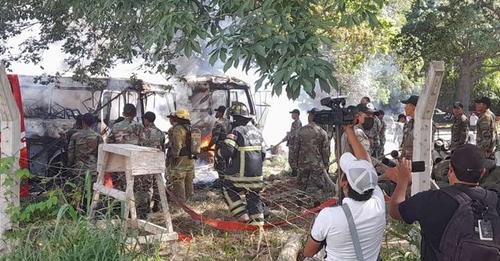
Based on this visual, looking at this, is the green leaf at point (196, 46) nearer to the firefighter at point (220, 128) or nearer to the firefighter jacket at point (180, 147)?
the firefighter jacket at point (180, 147)

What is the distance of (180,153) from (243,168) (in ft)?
6.72

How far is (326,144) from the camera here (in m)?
9.05

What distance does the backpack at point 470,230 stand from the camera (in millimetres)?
2502

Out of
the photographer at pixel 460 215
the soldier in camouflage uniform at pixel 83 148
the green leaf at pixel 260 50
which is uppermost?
the green leaf at pixel 260 50

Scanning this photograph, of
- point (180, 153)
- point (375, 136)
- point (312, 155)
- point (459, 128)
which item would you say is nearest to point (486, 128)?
point (459, 128)

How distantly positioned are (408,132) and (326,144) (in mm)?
1830

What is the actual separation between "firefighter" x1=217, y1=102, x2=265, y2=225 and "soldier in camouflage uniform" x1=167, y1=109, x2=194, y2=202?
1768mm

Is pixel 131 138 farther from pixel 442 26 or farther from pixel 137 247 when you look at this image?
pixel 442 26

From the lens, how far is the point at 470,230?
253 cm

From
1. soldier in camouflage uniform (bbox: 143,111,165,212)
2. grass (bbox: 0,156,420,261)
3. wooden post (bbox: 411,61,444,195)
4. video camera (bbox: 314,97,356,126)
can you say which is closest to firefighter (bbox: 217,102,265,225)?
grass (bbox: 0,156,420,261)

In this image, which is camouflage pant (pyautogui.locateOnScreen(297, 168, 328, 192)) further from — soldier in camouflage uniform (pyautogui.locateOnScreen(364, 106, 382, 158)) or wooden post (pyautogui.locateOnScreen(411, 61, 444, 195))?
wooden post (pyautogui.locateOnScreen(411, 61, 444, 195))

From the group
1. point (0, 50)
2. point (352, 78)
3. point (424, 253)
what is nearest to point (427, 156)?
point (424, 253)

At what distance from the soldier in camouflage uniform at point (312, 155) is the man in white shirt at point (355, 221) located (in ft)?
19.9

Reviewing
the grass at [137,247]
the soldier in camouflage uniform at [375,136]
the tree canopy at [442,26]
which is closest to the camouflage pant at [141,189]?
the grass at [137,247]
